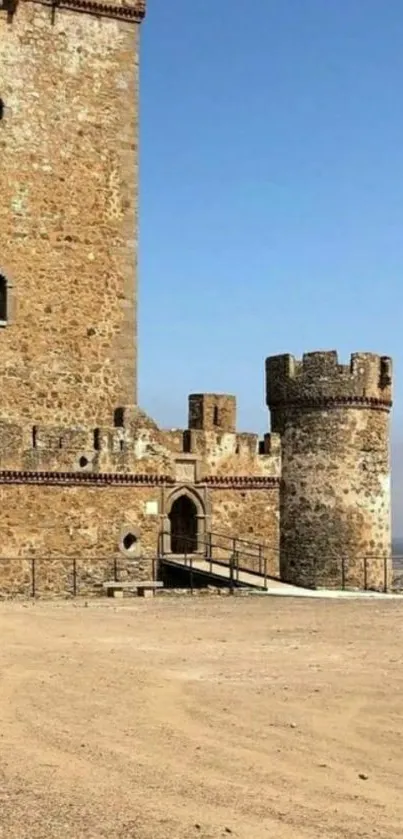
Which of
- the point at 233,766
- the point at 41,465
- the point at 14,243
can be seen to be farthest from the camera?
the point at 14,243

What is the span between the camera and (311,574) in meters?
27.6

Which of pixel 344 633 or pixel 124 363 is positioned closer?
pixel 344 633

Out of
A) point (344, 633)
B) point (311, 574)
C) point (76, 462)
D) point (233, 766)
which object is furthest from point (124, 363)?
point (233, 766)

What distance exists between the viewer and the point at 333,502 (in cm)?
2772

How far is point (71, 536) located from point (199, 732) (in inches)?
580

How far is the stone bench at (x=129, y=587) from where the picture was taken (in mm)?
24056

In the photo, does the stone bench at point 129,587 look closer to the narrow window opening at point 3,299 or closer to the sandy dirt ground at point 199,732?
the narrow window opening at point 3,299

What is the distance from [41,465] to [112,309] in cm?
440

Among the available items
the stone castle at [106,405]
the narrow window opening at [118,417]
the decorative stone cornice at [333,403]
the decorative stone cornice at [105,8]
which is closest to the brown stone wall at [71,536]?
the stone castle at [106,405]

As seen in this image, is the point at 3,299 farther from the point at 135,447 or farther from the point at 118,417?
the point at 135,447

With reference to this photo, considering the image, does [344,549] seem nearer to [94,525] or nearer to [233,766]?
[94,525]

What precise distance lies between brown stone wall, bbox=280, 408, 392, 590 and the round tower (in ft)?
0.07

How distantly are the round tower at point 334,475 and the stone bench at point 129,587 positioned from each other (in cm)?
436

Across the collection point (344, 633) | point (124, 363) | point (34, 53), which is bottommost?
point (344, 633)
